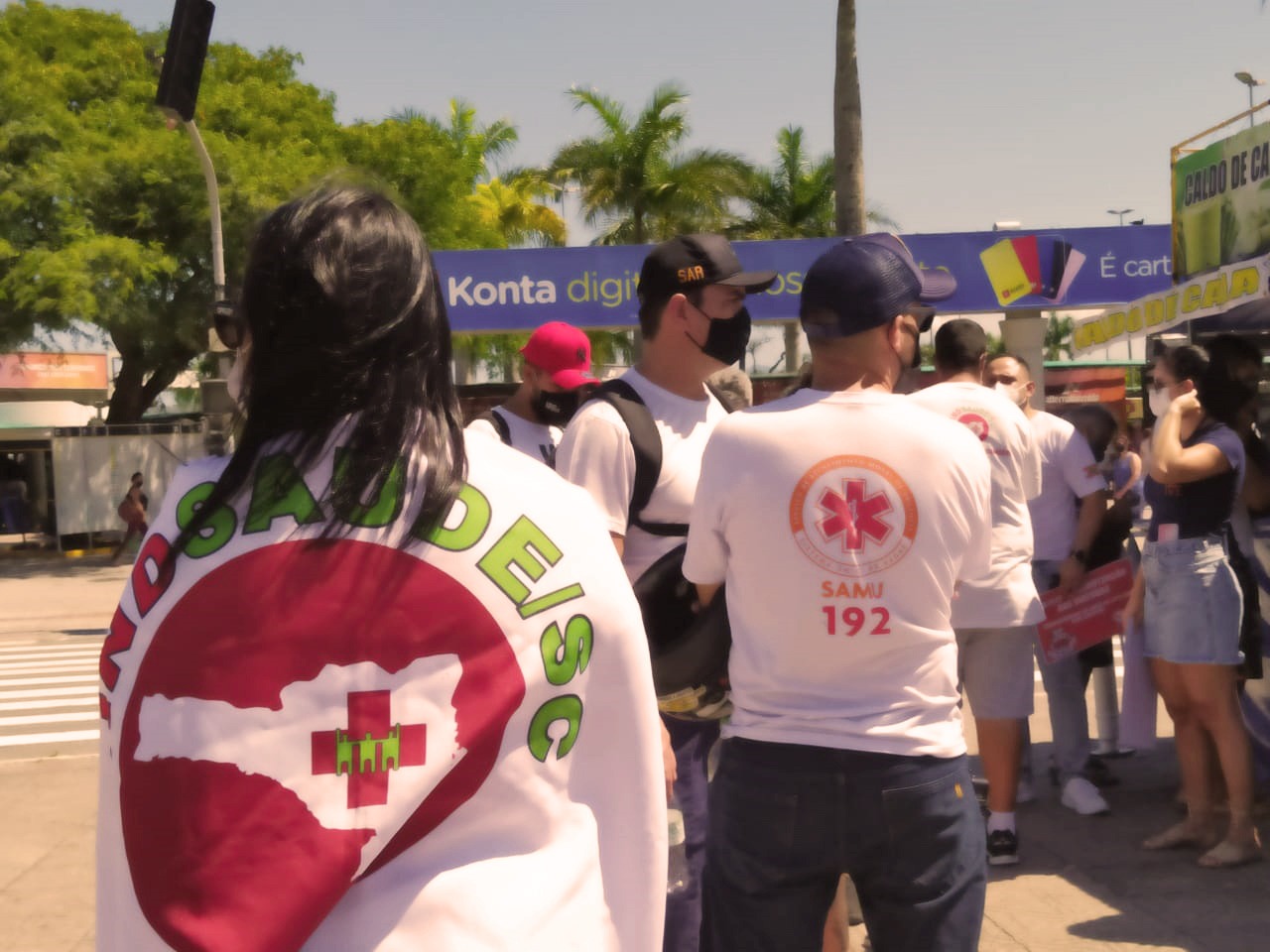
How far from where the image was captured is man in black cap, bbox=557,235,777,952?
3119 mm

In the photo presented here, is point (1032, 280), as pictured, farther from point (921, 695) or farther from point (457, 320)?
point (921, 695)

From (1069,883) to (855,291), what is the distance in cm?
319

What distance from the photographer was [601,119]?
124ft

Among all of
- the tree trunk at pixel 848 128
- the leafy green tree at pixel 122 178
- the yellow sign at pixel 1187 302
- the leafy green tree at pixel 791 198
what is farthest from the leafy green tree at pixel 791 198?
the yellow sign at pixel 1187 302

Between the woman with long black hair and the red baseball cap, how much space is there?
113 inches

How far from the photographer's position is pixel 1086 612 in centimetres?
601

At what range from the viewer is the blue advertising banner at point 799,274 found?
19.3 metres

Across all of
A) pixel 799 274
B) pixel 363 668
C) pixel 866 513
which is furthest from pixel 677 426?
pixel 799 274

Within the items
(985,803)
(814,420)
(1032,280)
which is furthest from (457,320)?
(814,420)

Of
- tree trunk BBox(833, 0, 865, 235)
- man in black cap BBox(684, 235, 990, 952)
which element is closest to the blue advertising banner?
tree trunk BBox(833, 0, 865, 235)

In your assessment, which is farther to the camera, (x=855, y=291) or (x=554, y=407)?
(x=554, y=407)

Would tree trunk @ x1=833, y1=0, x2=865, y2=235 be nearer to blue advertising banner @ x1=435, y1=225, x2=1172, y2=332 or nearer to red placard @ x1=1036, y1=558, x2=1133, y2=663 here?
blue advertising banner @ x1=435, y1=225, x2=1172, y2=332

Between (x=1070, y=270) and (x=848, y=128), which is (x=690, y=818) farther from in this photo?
(x=1070, y=270)

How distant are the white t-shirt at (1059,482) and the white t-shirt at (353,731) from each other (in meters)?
5.02
